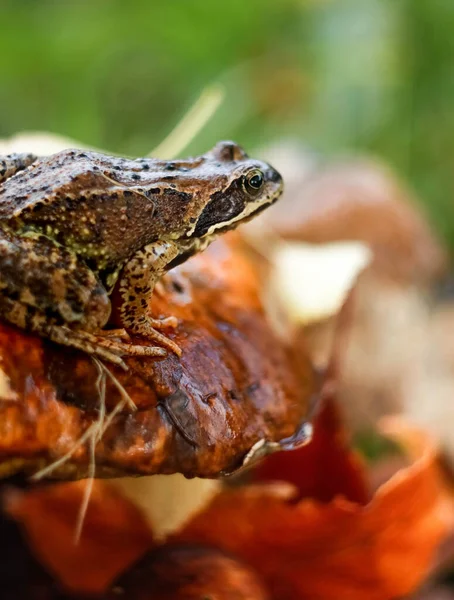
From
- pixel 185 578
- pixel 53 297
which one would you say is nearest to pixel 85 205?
pixel 53 297

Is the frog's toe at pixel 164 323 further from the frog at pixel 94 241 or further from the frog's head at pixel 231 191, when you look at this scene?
the frog's head at pixel 231 191

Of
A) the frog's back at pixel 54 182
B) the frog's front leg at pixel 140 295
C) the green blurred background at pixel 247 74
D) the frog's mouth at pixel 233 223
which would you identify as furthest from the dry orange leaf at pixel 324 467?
the green blurred background at pixel 247 74

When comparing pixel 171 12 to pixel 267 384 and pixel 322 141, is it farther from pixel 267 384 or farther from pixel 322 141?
pixel 267 384

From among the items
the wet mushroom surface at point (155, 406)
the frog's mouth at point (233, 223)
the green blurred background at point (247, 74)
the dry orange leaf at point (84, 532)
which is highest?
the green blurred background at point (247, 74)

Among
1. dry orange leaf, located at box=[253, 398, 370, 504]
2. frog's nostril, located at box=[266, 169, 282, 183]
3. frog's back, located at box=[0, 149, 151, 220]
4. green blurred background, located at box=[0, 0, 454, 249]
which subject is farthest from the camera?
green blurred background, located at box=[0, 0, 454, 249]

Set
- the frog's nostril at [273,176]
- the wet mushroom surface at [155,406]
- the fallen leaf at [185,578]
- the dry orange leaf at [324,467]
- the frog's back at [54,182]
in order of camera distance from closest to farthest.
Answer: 1. the wet mushroom surface at [155,406]
2. the frog's back at [54,182]
3. the fallen leaf at [185,578]
4. the frog's nostril at [273,176]
5. the dry orange leaf at [324,467]

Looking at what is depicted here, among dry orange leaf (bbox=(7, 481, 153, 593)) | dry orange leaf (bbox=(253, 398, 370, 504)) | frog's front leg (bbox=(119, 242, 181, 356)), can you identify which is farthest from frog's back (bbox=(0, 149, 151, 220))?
dry orange leaf (bbox=(253, 398, 370, 504))

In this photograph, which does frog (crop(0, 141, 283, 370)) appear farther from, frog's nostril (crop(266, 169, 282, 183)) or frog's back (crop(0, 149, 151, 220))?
frog's nostril (crop(266, 169, 282, 183))
